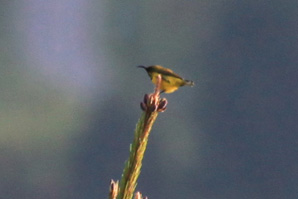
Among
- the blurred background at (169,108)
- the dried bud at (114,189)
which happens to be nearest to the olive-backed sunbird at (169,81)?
the dried bud at (114,189)

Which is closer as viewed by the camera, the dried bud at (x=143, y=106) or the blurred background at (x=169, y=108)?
the dried bud at (x=143, y=106)

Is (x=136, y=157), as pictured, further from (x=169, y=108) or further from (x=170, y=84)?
(x=169, y=108)

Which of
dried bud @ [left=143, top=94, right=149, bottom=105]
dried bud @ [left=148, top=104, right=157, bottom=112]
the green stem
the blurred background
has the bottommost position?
the green stem

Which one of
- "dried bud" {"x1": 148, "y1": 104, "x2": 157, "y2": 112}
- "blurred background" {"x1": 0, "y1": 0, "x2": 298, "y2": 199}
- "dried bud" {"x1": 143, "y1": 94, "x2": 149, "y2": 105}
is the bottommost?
"dried bud" {"x1": 148, "y1": 104, "x2": 157, "y2": 112}

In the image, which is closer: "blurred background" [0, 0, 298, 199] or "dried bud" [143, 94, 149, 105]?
"dried bud" [143, 94, 149, 105]

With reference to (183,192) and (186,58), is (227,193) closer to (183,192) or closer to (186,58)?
(183,192)

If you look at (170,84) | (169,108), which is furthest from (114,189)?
(169,108)

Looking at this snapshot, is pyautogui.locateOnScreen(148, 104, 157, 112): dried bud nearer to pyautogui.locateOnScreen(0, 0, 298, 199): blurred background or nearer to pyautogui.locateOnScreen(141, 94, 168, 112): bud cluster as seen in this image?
pyautogui.locateOnScreen(141, 94, 168, 112): bud cluster

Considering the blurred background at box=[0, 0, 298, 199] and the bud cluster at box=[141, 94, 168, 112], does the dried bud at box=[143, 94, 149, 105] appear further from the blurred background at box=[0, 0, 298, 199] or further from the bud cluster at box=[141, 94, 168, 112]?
the blurred background at box=[0, 0, 298, 199]

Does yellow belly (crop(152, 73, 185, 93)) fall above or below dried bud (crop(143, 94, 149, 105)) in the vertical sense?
above

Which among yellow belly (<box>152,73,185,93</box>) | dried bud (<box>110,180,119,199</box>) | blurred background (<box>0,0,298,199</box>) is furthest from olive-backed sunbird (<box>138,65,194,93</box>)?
blurred background (<box>0,0,298,199</box>)

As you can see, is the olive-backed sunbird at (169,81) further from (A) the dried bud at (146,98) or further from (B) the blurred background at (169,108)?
(B) the blurred background at (169,108)
